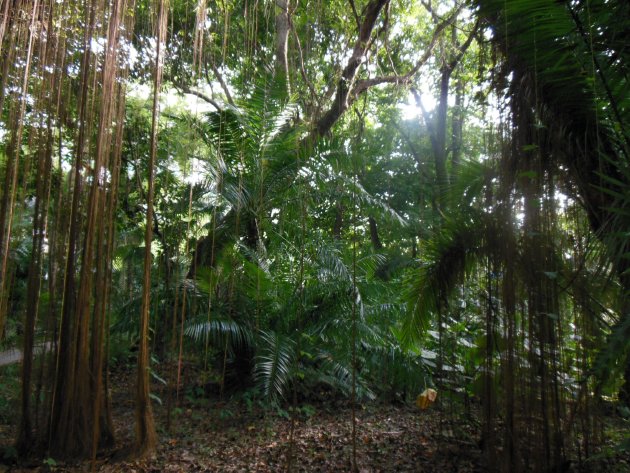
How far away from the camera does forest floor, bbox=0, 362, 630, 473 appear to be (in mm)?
3176

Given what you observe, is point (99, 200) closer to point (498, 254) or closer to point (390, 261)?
point (498, 254)

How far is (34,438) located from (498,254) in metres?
3.51

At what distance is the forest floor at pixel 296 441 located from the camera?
10.4ft

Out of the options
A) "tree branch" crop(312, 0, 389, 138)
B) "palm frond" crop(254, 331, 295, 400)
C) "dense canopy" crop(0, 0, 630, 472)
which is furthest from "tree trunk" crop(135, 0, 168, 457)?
"tree branch" crop(312, 0, 389, 138)

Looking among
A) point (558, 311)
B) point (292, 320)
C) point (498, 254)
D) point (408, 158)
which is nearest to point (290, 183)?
point (292, 320)

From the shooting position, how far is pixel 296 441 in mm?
3930

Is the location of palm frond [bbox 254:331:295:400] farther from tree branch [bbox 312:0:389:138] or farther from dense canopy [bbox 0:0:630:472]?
tree branch [bbox 312:0:389:138]

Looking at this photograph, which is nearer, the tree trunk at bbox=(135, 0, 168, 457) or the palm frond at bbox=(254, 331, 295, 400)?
the tree trunk at bbox=(135, 0, 168, 457)

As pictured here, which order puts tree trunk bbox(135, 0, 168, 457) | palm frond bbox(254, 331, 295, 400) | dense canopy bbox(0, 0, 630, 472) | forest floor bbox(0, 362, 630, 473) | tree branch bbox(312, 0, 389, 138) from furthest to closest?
1. tree branch bbox(312, 0, 389, 138)
2. palm frond bbox(254, 331, 295, 400)
3. forest floor bbox(0, 362, 630, 473)
4. tree trunk bbox(135, 0, 168, 457)
5. dense canopy bbox(0, 0, 630, 472)

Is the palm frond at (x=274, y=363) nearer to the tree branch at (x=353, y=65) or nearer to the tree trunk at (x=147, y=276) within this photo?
the tree trunk at (x=147, y=276)

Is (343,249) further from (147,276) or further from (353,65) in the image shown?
(147,276)

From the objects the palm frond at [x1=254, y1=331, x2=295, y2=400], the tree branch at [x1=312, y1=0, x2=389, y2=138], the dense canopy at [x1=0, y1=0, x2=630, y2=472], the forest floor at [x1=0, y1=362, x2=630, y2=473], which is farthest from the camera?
the tree branch at [x1=312, y1=0, x2=389, y2=138]

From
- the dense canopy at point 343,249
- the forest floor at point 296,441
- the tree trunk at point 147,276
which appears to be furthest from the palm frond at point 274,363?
the tree trunk at point 147,276

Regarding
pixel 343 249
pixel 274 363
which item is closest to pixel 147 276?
pixel 274 363
